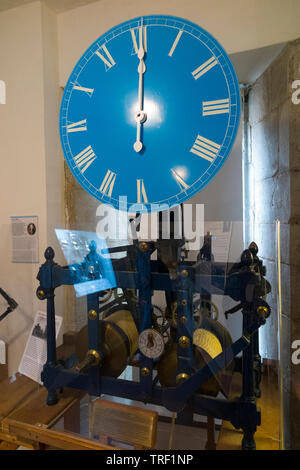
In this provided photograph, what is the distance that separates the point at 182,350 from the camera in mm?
863

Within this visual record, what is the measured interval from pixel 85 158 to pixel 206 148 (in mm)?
423

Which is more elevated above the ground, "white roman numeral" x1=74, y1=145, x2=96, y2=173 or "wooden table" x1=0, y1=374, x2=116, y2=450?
"white roman numeral" x1=74, y1=145, x2=96, y2=173

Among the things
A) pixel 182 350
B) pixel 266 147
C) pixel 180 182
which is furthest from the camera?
pixel 266 147

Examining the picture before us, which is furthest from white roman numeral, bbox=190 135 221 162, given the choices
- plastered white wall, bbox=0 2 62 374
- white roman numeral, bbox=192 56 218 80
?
plastered white wall, bbox=0 2 62 374

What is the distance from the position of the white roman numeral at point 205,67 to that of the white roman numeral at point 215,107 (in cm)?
9

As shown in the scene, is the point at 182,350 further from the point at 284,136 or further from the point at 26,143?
the point at 26,143

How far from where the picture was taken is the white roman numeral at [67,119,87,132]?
1052 mm

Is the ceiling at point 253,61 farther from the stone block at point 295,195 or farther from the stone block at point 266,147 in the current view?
the stone block at point 295,195

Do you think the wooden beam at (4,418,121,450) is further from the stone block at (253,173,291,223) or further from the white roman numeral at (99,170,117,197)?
the stone block at (253,173,291,223)

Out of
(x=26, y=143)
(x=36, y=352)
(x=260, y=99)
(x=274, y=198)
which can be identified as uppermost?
(x=260, y=99)

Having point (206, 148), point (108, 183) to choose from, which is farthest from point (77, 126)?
point (206, 148)

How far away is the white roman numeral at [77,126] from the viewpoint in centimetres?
105
